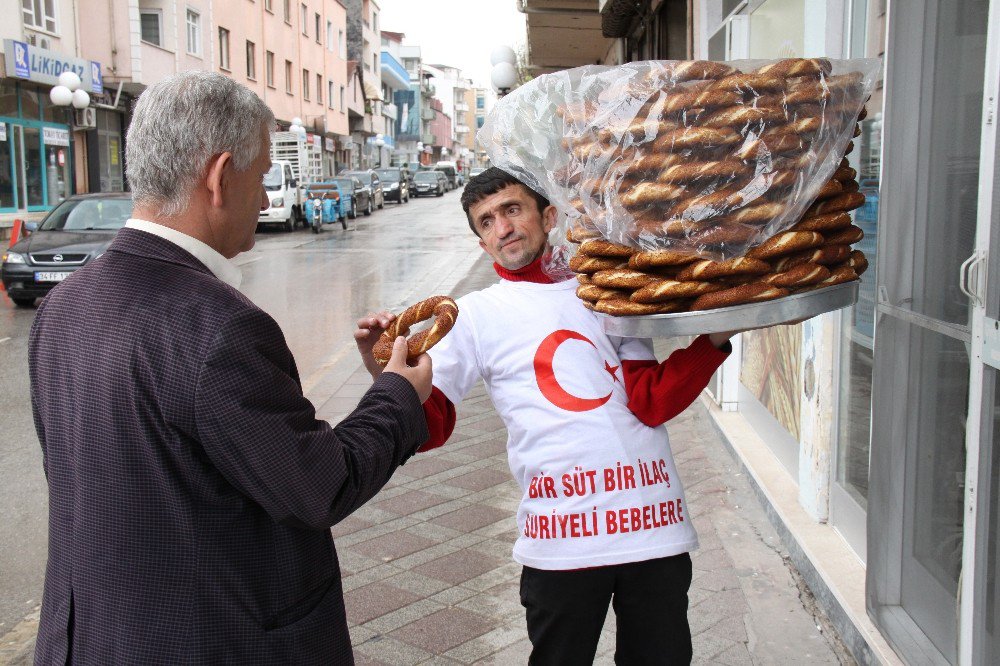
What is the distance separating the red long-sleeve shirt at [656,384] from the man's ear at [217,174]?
0.67 m

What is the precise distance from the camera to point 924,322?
2.84m

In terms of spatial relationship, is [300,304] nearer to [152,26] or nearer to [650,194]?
[650,194]

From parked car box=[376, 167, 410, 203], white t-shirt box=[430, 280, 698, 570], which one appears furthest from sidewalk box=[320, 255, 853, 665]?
parked car box=[376, 167, 410, 203]

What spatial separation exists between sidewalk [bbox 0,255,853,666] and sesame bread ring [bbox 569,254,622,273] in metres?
1.87

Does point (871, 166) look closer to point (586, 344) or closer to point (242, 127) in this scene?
point (586, 344)

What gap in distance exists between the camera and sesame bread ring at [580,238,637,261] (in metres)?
1.93

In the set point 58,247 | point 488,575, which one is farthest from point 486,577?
point 58,247

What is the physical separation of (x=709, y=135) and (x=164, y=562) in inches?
49.9

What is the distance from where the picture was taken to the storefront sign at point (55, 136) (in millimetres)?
23922

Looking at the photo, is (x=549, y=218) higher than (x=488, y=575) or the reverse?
A: higher

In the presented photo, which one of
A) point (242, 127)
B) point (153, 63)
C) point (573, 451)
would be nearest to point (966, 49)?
point (573, 451)

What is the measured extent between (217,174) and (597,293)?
794 mm

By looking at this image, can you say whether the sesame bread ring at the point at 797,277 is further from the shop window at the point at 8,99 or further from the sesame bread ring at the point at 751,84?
the shop window at the point at 8,99

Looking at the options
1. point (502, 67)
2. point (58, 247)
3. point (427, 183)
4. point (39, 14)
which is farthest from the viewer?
point (427, 183)
